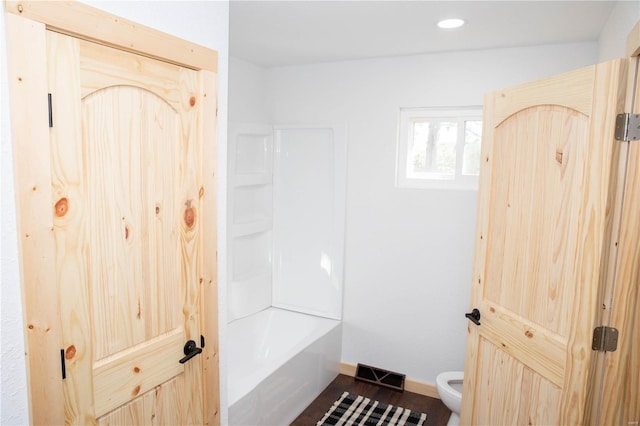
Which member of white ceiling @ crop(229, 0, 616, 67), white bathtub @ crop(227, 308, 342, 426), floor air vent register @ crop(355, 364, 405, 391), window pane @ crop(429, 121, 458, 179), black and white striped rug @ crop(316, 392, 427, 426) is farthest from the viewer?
floor air vent register @ crop(355, 364, 405, 391)

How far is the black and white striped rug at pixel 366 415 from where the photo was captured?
115 inches

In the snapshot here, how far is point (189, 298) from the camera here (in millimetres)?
1832

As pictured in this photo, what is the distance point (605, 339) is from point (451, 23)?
1.71m

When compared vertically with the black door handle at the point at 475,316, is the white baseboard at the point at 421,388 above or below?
below

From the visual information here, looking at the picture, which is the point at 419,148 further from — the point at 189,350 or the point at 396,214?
the point at 189,350

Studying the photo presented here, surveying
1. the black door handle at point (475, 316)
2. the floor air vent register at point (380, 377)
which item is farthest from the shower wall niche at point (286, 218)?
the black door handle at point (475, 316)

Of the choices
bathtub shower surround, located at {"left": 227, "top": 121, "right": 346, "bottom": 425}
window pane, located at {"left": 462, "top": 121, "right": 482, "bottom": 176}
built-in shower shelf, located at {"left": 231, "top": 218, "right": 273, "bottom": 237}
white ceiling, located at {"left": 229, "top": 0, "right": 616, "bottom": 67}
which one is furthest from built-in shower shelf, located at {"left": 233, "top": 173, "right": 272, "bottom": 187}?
window pane, located at {"left": 462, "top": 121, "right": 482, "bottom": 176}

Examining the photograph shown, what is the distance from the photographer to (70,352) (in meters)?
1.37

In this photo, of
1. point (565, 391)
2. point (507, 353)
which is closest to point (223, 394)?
point (507, 353)

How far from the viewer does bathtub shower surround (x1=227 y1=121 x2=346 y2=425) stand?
3359mm

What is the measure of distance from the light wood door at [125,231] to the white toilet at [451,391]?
5.22 feet

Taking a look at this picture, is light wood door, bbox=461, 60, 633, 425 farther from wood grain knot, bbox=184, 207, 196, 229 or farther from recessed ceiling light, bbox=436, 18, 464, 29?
wood grain knot, bbox=184, 207, 196, 229

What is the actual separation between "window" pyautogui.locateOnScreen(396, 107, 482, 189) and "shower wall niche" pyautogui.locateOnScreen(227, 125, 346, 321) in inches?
19.0

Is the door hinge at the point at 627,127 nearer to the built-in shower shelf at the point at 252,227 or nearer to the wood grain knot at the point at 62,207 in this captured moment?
the wood grain knot at the point at 62,207
